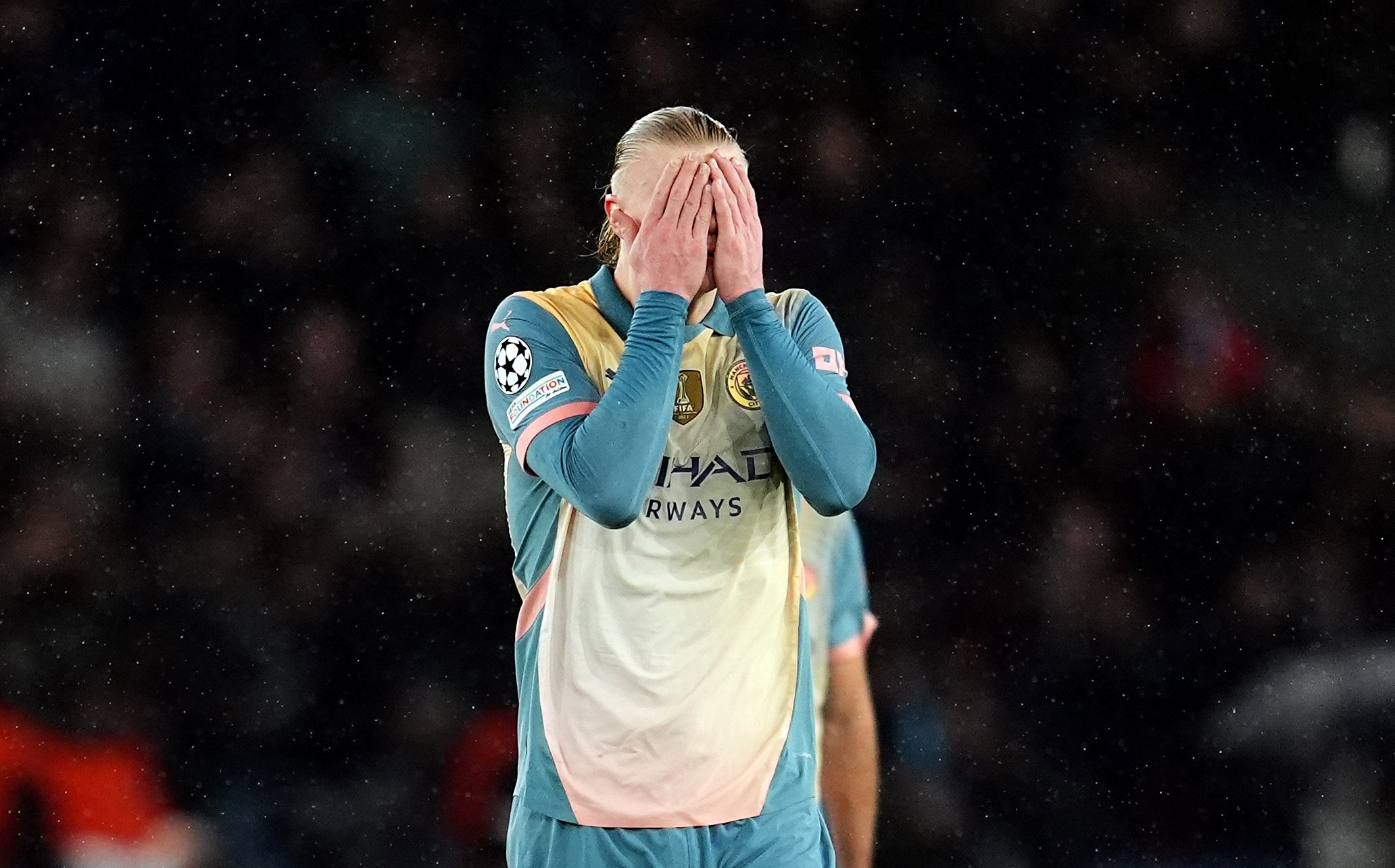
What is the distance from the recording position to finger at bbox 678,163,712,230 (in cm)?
128

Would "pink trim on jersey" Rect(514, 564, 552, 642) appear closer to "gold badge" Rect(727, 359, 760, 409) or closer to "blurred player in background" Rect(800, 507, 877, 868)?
"gold badge" Rect(727, 359, 760, 409)

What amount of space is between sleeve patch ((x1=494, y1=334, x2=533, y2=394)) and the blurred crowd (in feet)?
3.93

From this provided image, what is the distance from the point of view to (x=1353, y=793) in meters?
2.59

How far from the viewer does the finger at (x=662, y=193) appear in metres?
1.29

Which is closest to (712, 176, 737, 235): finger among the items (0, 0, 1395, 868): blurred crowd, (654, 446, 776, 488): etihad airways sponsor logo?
(654, 446, 776, 488): etihad airways sponsor logo

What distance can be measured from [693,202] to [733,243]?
0.18 feet

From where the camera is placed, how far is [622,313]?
139cm

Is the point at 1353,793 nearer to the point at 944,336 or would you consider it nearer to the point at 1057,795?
the point at 1057,795

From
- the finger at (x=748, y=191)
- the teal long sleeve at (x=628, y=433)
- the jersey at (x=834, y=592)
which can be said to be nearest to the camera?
the teal long sleeve at (x=628, y=433)

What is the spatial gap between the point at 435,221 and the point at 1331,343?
173 cm

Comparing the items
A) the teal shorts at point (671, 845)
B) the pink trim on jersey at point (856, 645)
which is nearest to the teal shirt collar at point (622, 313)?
the teal shorts at point (671, 845)

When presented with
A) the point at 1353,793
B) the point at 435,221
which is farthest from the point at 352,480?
the point at 1353,793

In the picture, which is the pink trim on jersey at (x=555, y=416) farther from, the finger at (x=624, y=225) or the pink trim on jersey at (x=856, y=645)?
the pink trim on jersey at (x=856, y=645)

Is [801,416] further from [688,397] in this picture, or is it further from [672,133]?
[672,133]
